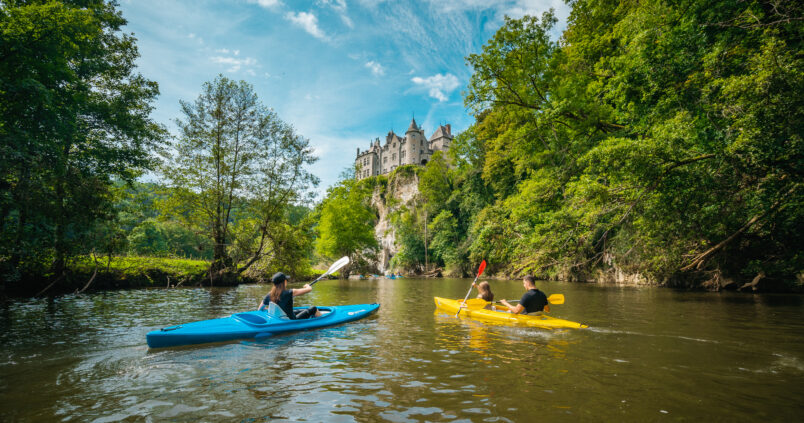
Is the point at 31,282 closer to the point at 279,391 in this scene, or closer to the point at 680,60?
the point at 279,391

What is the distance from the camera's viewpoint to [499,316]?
7637 millimetres

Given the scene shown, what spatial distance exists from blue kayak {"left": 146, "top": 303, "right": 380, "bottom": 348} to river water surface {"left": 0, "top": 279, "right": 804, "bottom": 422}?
0.54 ft

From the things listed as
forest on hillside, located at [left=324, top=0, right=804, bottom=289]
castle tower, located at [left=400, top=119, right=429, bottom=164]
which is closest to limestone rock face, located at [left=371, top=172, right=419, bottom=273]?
castle tower, located at [left=400, top=119, right=429, bottom=164]

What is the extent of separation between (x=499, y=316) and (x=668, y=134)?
19.6ft

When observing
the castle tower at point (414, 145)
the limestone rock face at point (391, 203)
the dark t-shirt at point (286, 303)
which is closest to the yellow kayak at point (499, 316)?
the dark t-shirt at point (286, 303)

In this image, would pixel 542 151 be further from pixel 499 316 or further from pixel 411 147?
pixel 411 147

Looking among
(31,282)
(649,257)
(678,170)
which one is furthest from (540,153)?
(31,282)

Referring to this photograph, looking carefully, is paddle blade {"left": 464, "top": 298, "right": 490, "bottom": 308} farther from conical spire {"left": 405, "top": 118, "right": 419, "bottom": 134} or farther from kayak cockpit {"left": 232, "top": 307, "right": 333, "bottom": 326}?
conical spire {"left": 405, "top": 118, "right": 419, "bottom": 134}

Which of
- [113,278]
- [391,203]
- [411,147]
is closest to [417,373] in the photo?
[113,278]

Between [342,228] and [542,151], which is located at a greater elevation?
[542,151]

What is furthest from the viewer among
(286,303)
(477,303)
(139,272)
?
(139,272)

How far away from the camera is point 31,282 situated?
11078 mm

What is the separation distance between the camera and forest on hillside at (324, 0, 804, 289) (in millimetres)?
7195

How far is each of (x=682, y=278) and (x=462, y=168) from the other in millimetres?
22294
